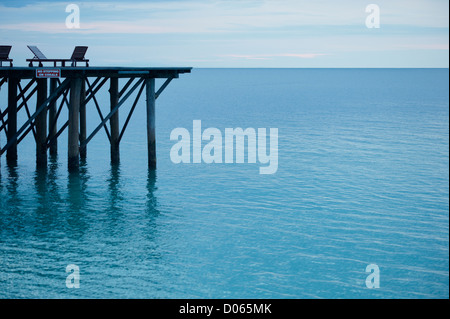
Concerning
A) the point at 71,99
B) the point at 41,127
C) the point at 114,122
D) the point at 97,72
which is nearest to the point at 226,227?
the point at 71,99

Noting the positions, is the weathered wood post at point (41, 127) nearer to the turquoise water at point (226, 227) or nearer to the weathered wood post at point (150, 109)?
the turquoise water at point (226, 227)

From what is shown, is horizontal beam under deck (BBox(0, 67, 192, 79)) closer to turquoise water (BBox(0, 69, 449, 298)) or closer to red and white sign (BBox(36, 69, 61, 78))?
red and white sign (BBox(36, 69, 61, 78))

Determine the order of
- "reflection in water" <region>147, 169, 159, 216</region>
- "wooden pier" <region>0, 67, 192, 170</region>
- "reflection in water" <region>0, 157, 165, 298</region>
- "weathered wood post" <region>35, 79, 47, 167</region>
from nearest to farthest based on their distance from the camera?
"reflection in water" <region>0, 157, 165, 298</region> → "reflection in water" <region>147, 169, 159, 216</region> → "wooden pier" <region>0, 67, 192, 170</region> → "weathered wood post" <region>35, 79, 47, 167</region>

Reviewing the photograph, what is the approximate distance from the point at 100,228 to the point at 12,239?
2.43 meters

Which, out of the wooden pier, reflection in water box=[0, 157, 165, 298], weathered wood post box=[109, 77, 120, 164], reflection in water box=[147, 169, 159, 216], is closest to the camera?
reflection in water box=[0, 157, 165, 298]

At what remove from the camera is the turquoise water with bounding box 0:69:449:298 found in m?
13.9

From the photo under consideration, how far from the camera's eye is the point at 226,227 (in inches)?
712

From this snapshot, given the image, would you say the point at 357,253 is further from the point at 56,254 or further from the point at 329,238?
the point at 56,254

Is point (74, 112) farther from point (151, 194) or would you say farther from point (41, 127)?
point (151, 194)

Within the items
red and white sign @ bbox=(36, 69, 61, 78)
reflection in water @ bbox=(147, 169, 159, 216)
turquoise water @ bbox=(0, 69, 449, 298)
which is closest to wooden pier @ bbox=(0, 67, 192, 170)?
red and white sign @ bbox=(36, 69, 61, 78)

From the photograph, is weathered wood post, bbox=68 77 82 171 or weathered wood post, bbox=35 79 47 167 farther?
weathered wood post, bbox=35 79 47 167

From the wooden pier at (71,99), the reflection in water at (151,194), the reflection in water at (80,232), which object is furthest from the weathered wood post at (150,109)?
the reflection in water at (80,232)

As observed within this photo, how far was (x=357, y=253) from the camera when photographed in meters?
16.1

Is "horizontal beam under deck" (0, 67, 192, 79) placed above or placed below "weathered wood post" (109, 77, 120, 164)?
above
